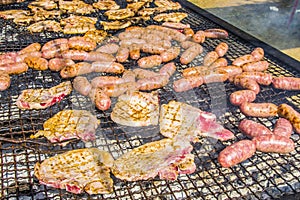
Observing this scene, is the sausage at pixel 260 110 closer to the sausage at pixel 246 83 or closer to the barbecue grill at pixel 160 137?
the barbecue grill at pixel 160 137

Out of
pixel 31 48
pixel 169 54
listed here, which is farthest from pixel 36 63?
pixel 169 54

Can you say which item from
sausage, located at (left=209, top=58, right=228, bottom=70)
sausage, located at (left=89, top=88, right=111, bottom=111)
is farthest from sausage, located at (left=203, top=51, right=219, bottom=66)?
sausage, located at (left=89, top=88, right=111, bottom=111)

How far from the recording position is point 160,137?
3.90 metres

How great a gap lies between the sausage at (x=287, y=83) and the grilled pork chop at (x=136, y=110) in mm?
1684

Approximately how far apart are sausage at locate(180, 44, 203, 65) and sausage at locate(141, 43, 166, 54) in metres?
0.34

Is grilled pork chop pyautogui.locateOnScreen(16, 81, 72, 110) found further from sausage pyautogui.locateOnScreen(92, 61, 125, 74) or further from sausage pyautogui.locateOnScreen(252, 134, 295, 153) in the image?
sausage pyautogui.locateOnScreen(252, 134, 295, 153)

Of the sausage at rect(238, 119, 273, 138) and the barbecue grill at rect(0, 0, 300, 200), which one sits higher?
the sausage at rect(238, 119, 273, 138)

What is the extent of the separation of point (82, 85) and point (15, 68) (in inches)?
45.6

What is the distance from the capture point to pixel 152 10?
6.94 meters

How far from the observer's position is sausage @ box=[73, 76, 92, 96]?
4.29 meters

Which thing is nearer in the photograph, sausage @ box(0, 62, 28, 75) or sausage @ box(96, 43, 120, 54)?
sausage @ box(0, 62, 28, 75)

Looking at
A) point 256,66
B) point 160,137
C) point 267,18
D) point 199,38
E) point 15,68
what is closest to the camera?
point 160,137

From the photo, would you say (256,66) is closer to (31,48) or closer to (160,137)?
(160,137)

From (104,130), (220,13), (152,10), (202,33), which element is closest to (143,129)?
(104,130)
